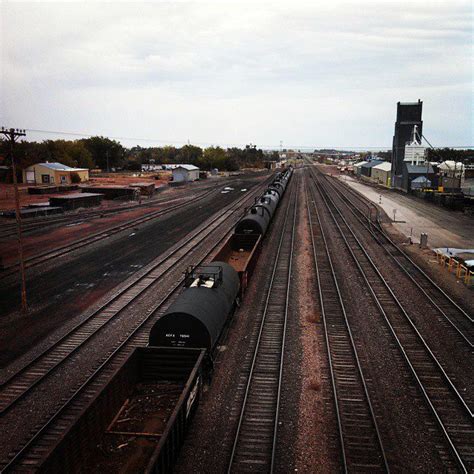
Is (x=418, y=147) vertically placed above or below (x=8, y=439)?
above

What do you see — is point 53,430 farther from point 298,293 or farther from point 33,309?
point 298,293

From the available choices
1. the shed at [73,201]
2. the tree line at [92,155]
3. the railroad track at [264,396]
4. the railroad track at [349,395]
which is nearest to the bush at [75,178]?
the tree line at [92,155]

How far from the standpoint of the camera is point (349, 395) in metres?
14.1

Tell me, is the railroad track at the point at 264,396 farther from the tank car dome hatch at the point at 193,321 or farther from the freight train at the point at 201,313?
the tank car dome hatch at the point at 193,321

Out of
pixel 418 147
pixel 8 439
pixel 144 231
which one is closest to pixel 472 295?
pixel 8 439

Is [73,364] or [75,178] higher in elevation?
[75,178]

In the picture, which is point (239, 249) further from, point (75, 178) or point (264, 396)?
point (75, 178)

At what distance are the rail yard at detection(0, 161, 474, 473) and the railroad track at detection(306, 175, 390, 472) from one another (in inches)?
2.3

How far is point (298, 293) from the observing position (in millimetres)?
23953

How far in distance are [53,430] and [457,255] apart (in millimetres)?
30040

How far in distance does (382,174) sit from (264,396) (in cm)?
9801

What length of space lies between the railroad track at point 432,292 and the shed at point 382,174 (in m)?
60.9

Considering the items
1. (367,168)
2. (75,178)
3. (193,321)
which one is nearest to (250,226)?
(193,321)

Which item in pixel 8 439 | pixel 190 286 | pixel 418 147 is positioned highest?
pixel 418 147
